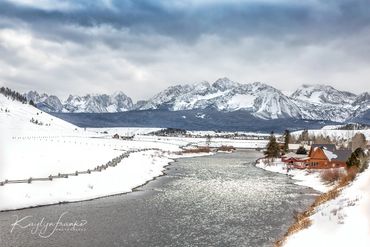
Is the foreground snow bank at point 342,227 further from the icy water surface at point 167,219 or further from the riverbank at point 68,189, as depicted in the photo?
the riverbank at point 68,189

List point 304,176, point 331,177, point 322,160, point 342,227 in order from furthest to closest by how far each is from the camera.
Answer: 1. point 322,160
2. point 304,176
3. point 331,177
4. point 342,227

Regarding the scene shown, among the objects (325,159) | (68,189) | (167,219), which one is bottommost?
(167,219)

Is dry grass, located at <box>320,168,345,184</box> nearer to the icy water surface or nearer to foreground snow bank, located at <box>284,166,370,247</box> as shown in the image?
the icy water surface

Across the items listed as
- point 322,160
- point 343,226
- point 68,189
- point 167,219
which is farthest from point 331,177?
point 343,226

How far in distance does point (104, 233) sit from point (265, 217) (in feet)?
53.0

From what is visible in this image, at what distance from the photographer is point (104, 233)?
34625mm

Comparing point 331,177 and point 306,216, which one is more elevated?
point 306,216

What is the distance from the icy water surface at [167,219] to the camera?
32625 mm

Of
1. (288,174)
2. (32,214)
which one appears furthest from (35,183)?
(288,174)

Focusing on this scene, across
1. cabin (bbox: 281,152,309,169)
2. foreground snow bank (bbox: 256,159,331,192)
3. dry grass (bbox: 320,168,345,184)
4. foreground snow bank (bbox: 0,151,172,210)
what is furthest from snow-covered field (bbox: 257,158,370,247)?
cabin (bbox: 281,152,309,169)

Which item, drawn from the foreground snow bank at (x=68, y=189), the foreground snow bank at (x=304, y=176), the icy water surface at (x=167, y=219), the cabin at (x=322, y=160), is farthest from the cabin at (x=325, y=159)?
the foreground snow bank at (x=68, y=189)

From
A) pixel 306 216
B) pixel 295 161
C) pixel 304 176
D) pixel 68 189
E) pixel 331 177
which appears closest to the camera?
pixel 306 216

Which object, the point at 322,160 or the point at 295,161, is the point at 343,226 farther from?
the point at 295,161

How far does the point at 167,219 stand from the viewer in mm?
40844
